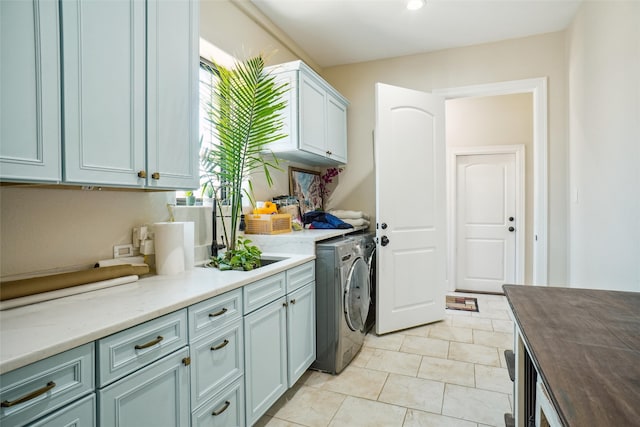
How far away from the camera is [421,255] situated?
325 centimetres

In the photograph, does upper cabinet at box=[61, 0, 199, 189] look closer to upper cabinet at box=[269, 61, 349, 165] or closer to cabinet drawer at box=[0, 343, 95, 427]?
cabinet drawer at box=[0, 343, 95, 427]

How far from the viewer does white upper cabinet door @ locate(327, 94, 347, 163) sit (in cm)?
330

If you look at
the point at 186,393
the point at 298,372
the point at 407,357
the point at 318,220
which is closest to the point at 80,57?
the point at 186,393

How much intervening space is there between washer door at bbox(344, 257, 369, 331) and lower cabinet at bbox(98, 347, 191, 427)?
1.38 metres

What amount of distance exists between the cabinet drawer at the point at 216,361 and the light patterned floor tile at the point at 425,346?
5.51 feet

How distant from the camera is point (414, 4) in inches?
106

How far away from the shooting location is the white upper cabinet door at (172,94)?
4.91 feet

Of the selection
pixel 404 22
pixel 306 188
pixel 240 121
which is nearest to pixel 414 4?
pixel 404 22

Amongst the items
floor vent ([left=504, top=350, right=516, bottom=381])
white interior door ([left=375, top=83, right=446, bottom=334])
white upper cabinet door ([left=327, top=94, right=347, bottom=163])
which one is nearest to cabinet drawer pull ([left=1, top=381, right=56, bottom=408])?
floor vent ([left=504, top=350, right=516, bottom=381])

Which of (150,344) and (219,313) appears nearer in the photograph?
(150,344)

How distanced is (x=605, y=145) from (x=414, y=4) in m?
1.68

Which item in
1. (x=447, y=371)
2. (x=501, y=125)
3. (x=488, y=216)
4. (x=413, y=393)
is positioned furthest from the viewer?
(x=488, y=216)

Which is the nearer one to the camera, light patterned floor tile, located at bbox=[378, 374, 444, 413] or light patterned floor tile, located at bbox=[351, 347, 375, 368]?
light patterned floor tile, located at bbox=[378, 374, 444, 413]

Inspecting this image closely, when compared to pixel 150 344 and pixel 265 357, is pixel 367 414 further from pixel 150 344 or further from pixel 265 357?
pixel 150 344
